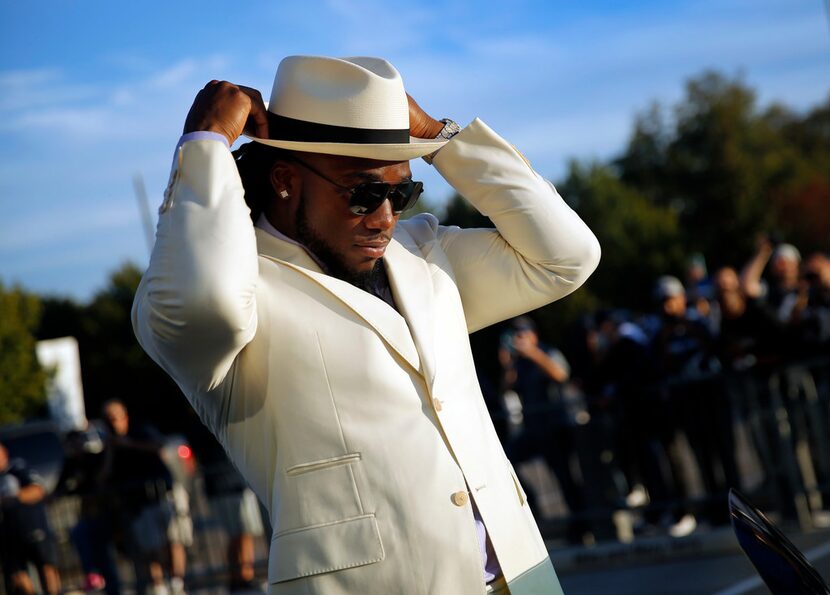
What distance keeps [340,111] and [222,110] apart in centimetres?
28

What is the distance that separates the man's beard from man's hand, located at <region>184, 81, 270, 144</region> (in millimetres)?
252

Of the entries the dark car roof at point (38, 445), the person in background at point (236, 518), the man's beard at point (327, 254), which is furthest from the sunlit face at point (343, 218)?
the dark car roof at point (38, 445)

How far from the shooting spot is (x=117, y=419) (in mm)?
10031

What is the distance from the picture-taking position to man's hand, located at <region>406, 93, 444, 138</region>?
2850 millimetres

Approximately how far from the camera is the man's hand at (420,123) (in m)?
2.85

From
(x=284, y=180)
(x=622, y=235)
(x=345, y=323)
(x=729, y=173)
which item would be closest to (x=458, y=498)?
(x=345, y=323)

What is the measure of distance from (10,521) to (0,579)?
0.50 meters

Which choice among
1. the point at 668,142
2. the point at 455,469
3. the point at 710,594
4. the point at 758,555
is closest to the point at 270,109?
the point at 455,469

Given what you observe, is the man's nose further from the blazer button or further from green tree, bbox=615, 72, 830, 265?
green tree, bbox=615, 72, 830, 265

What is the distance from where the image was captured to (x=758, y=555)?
222 cm

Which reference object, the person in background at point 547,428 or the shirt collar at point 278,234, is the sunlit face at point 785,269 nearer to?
the person in background at point 547,428

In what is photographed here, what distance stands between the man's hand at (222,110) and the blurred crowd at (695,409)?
20.7 feet

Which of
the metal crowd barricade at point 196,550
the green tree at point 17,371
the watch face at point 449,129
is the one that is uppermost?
the green tree at point 17,371

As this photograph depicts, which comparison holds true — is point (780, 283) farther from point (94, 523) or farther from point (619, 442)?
point (94, 523)
